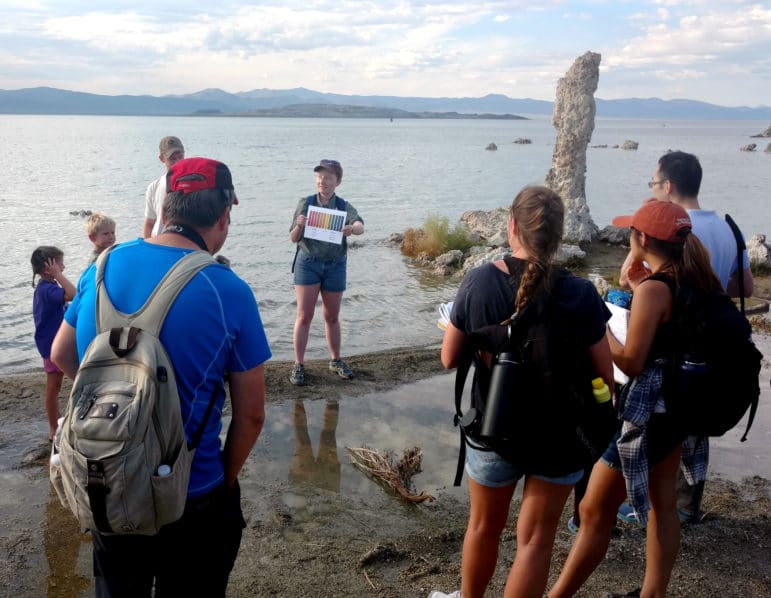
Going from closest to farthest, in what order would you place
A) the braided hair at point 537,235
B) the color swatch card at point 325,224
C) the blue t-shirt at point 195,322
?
the blue t-shirt at point 195,322
the braided hair at point 537,235
the color swatch card at point 325,224

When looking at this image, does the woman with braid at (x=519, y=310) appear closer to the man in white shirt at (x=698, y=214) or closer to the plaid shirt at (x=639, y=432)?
the plaid shirt at (x=639, y=432)

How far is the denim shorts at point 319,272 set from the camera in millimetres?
6684

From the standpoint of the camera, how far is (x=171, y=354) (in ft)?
7.17

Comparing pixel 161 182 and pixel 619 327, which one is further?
pixel 161 182

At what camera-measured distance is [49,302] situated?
16.8 ft

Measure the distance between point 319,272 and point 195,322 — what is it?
455cm

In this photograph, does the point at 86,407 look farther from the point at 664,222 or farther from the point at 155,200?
the point at 155,200

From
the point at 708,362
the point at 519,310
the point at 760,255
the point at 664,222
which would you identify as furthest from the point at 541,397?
the point at 760,255

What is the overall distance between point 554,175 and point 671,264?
17125 millimetres

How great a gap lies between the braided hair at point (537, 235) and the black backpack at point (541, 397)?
0.16 ft

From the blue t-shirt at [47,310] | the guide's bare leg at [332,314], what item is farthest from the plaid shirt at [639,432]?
the blue t-shirt at [47,310]

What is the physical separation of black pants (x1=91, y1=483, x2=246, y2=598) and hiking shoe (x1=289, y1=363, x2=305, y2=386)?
4.34 metres

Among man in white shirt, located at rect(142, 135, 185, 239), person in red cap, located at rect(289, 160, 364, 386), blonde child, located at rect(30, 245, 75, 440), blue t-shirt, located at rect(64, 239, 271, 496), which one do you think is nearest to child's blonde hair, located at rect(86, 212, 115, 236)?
blonde child, located at rect(30, 245, 75, 440)

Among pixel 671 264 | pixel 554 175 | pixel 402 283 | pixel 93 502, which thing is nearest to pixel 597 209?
pixel 554 175
